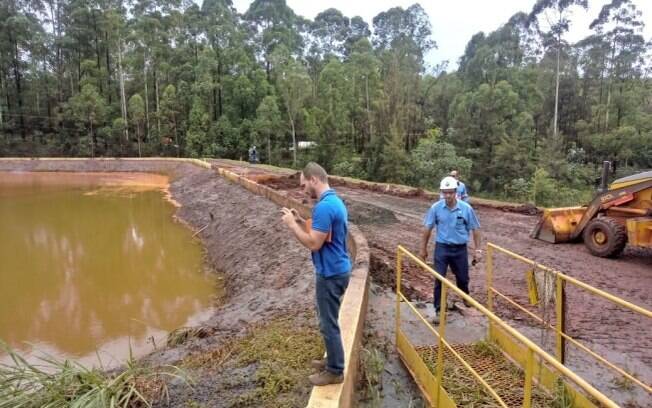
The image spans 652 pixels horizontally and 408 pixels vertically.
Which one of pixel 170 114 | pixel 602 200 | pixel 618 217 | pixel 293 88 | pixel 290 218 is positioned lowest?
pixel 618 217

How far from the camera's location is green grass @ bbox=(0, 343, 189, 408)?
11.7 ft

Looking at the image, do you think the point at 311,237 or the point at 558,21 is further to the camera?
the point at 558,21

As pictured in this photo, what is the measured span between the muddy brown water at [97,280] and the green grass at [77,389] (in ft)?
6.97

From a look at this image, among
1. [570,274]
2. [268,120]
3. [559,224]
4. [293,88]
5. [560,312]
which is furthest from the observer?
[268,120]

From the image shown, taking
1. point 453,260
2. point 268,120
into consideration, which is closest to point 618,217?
point 453,260

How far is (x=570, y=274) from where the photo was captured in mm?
7363

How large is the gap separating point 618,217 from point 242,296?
676cm

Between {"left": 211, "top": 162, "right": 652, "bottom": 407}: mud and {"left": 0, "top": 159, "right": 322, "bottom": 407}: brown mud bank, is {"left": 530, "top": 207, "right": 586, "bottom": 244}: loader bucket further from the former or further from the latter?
{"left": 0, "top": 159, "right": 322, "bottom": 407}: brown mud bank

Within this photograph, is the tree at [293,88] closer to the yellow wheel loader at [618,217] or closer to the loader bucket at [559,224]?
the loader bucket at [559,224]

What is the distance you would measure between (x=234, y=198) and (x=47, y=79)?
117ft

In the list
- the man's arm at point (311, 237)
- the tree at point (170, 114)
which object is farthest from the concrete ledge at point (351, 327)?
the tree at point (170, 114)

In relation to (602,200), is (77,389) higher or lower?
lower

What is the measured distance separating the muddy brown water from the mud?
365 cm

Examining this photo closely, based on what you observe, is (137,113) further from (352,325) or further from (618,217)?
(352,325)
